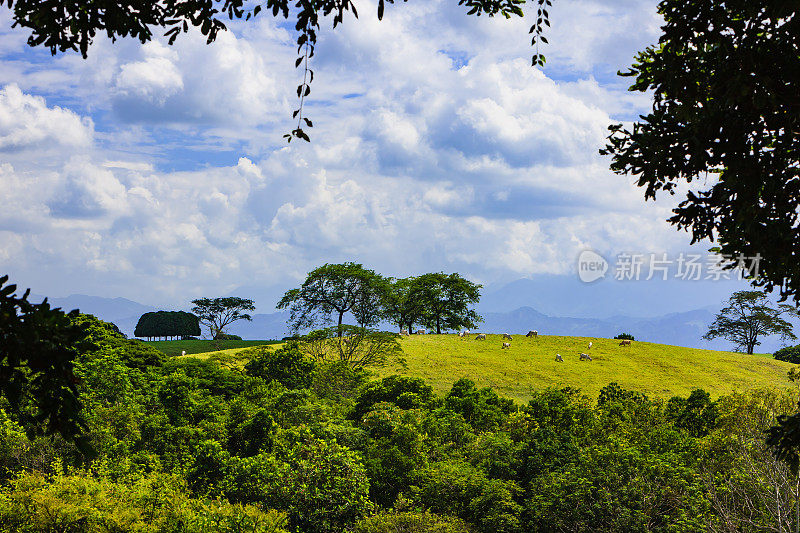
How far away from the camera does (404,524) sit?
1833 centimetres

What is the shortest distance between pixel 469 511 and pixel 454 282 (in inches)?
2157

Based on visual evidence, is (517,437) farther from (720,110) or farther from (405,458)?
(720,110)

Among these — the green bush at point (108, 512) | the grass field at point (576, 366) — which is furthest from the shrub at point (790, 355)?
the green bush at point (108, 512)

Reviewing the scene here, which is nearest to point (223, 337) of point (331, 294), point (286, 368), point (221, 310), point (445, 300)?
point (221, 310)

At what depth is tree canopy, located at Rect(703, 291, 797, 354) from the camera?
7594 cm

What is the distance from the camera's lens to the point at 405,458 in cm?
2325

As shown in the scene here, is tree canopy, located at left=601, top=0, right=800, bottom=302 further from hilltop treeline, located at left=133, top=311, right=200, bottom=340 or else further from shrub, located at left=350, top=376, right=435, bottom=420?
hilltop treeline, located at left=133, top=311, right=200, bottom=340

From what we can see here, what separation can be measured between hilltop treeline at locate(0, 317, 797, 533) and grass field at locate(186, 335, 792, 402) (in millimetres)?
17335

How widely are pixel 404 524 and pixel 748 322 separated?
75.5 m

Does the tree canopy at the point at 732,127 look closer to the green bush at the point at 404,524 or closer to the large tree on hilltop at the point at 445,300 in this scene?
the green bush at the point at 404,524

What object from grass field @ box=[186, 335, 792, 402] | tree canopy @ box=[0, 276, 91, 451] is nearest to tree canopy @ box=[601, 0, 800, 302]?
tree canopy @ box=[0, 276, 91, 451]

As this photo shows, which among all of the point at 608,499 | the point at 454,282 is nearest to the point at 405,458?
the point at 608,499

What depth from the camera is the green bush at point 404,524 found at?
18078mm

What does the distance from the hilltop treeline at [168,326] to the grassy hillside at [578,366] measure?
36435 mm
